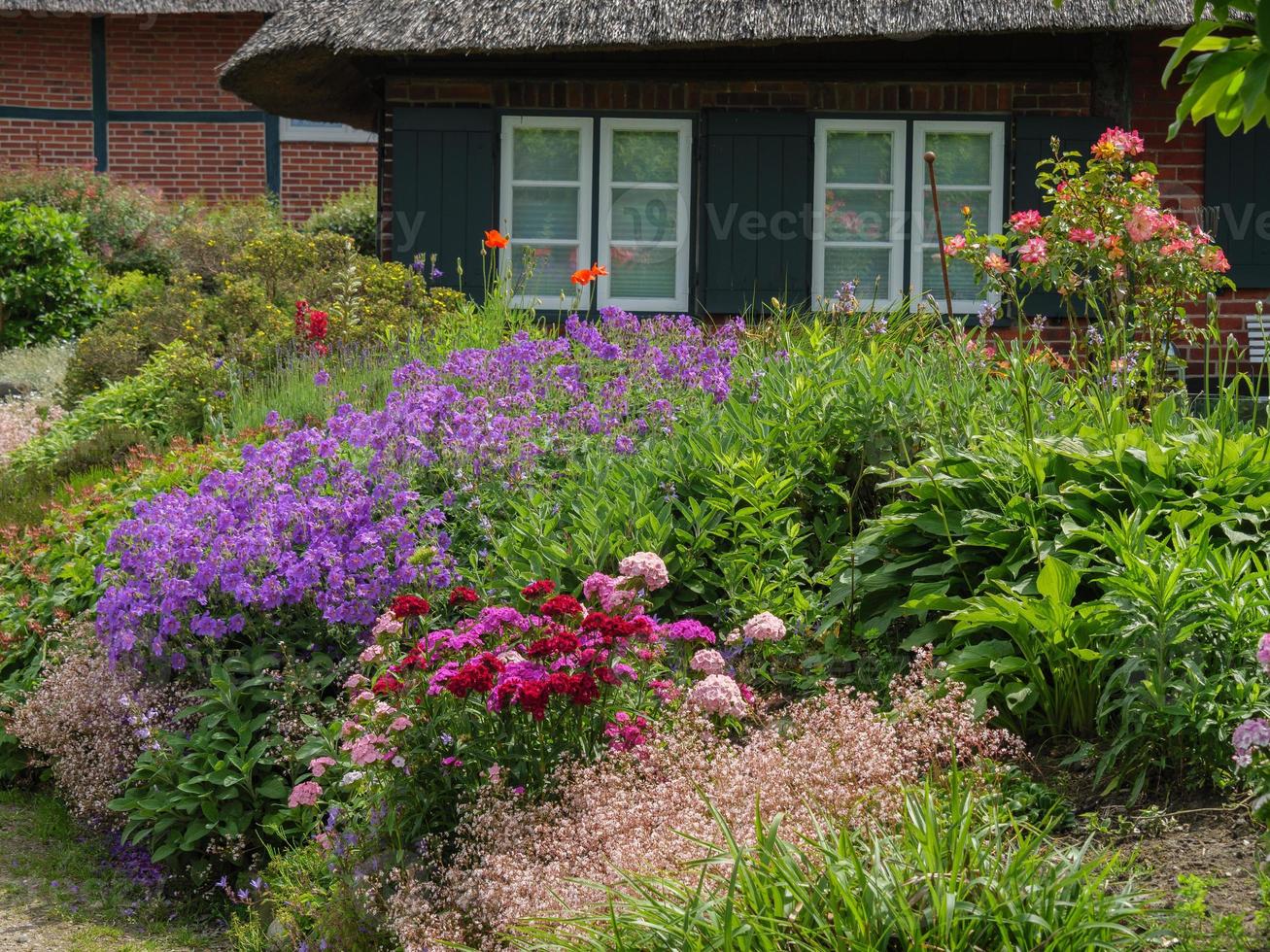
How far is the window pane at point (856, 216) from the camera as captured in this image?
10.3 m

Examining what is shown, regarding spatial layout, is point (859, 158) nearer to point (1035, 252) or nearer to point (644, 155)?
point (644, 155)

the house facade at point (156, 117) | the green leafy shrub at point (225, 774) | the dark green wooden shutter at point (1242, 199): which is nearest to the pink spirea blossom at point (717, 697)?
the green leafy shrub at point (225, 774)

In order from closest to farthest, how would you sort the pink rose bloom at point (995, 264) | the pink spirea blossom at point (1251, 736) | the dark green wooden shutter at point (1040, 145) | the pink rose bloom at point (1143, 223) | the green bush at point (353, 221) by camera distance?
the pink spirea blossom at point (1251, 736)
the pink rose bloom at point (1143, 223)
the pink rose bloom at point (995, 264)
the dark green wooden shutter at point (1040, 145)
the green bush at point (353, 221)

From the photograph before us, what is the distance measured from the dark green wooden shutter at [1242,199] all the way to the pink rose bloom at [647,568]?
308 inches

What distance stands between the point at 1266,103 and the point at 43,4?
16.1 meters

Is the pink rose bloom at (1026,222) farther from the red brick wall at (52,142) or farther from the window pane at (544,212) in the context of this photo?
the red brick wall at (52,142)

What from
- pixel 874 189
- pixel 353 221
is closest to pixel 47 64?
pixel 353 221

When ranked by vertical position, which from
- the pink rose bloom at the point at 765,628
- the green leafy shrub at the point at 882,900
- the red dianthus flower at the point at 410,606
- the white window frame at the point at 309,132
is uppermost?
the white window frame at the point at 309,132

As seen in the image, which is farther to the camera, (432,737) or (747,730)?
(747,730)

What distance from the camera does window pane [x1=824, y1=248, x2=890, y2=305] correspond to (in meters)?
10.4

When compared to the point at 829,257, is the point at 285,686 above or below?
below

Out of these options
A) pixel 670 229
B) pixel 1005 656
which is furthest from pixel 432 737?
pixel 670 229

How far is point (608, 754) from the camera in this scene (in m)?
3.26

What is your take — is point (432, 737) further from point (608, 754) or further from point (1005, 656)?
point (1005, 656)
